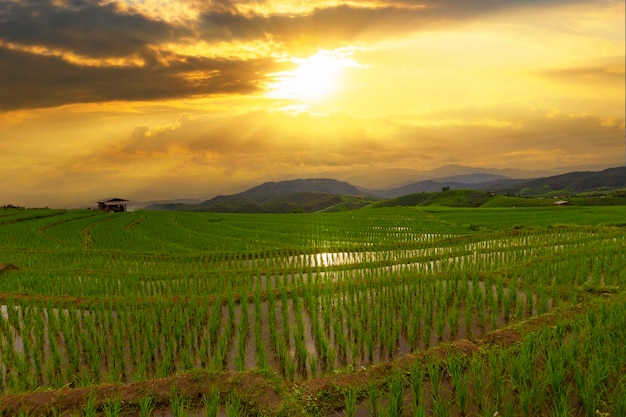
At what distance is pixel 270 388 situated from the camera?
4.75 metres

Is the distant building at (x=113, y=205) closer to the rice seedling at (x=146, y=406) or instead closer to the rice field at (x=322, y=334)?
the rice field at (x=322, y=334)

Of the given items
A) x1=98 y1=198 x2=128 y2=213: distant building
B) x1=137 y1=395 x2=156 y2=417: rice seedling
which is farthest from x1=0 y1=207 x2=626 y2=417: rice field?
x1=98 y1=198 x2=128 y2=213: distant building

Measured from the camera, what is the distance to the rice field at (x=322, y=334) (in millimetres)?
4492

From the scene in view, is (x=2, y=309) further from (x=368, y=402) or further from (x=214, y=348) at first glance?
(x=368, y=402)

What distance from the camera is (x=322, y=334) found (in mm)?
6895

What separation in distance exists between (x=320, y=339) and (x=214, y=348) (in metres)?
2.05

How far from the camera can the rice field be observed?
449cm

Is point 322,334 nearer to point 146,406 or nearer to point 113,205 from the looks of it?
point 146,406

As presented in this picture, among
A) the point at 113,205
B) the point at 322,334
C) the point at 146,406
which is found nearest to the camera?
the point at 146,406

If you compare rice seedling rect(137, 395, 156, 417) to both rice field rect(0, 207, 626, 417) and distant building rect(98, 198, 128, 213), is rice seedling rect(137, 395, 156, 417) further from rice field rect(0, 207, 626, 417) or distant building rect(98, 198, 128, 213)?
distant building rect(98, 198, 128, 213)

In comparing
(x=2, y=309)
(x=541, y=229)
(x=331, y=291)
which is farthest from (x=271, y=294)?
(x=541, y=229)

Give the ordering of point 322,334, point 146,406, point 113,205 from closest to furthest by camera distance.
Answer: point 146,406
point 322,334
point 113,205

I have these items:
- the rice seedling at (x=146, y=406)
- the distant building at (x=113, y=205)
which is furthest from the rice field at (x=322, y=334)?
the distant building at (x=113, y=205)

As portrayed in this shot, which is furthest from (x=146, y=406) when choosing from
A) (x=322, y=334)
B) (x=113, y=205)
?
(x=113, y=205)
